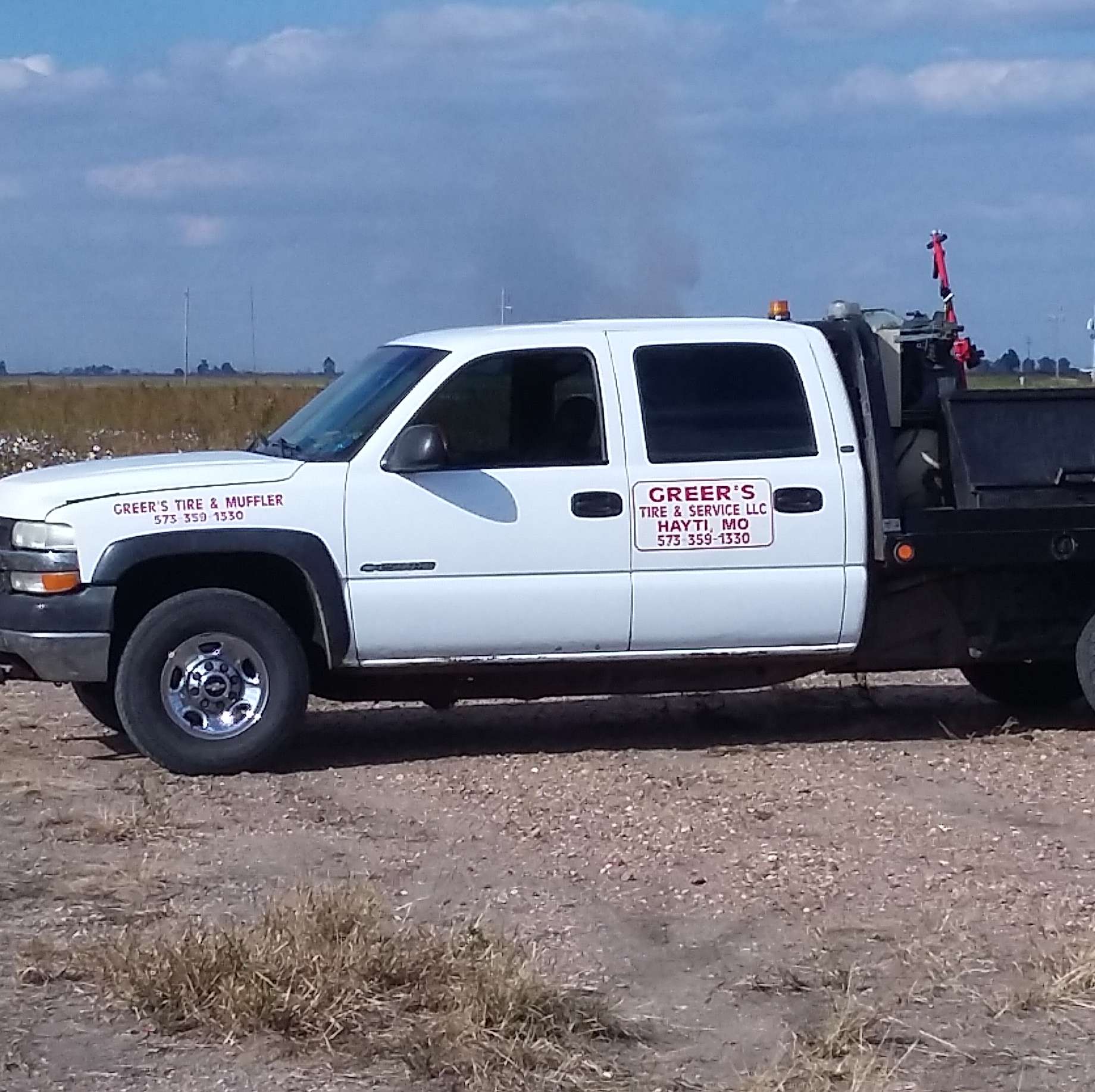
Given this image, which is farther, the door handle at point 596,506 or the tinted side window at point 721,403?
the tinted side window at point 721,403

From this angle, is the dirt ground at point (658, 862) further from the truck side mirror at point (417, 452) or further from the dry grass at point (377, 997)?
the truck side mirror at point (417, 452)

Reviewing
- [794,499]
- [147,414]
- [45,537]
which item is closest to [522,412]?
[794,499]

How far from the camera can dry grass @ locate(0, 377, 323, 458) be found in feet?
79.7

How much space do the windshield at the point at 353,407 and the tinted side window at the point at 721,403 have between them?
96 cm

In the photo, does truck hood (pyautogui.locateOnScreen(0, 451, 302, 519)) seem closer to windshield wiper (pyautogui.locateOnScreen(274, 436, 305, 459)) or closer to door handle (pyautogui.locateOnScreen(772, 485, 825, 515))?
windshield wiper (pyautogui.locateOnScreen(274, 436, 305, 459))

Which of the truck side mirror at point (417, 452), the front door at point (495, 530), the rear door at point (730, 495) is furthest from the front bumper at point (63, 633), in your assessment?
the rear door at point (730, 495)

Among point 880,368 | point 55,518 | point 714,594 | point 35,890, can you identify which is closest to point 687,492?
point 714,594

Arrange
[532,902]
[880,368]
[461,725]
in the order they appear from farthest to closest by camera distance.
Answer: [461,725] < [880,368] < [532,902]

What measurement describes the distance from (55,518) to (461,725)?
8.80ft

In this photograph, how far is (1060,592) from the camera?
32.4 ft

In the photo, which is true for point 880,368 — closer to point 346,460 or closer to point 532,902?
point 346,460

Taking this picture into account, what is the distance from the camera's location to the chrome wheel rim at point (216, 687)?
8969mm

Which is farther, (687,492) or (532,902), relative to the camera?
(687,492)

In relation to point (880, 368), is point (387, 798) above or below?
below
